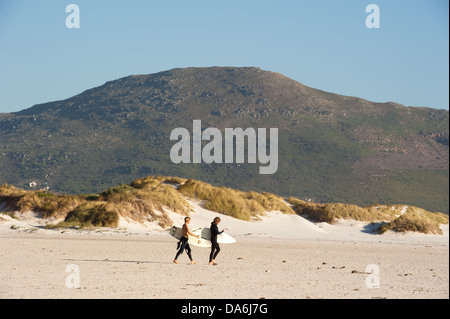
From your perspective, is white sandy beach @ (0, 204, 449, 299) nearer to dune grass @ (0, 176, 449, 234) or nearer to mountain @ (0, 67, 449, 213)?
dune grass @ (0, 176, 449, 234)

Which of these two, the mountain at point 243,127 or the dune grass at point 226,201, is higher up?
the mountain at point 243,127

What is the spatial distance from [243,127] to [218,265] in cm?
12589

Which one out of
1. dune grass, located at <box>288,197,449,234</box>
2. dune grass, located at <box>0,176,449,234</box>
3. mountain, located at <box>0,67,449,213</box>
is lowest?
dune grass, located at <box>288,197,449,234</box>

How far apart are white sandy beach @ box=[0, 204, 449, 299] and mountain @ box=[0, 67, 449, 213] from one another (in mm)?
78143

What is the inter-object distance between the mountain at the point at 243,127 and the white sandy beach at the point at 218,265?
78.1 m

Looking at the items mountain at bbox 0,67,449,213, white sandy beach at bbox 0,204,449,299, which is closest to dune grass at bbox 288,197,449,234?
white sandy beach at bbox 0,204,449,299

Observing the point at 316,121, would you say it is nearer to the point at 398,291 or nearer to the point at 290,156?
the point at 290,156

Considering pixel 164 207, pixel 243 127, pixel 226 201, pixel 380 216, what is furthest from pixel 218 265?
pixel 243 127

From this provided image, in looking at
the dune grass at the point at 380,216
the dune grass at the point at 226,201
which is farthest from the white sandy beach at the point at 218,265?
the dune grass at the point at 226,201

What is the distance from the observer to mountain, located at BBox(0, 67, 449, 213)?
115 m

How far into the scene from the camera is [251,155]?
416 feet

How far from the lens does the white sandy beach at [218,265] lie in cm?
1324

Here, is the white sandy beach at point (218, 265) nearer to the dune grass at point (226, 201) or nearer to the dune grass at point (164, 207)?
the dune grass at point (164, 207)

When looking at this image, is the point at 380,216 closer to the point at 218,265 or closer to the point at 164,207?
the point at 164,207
